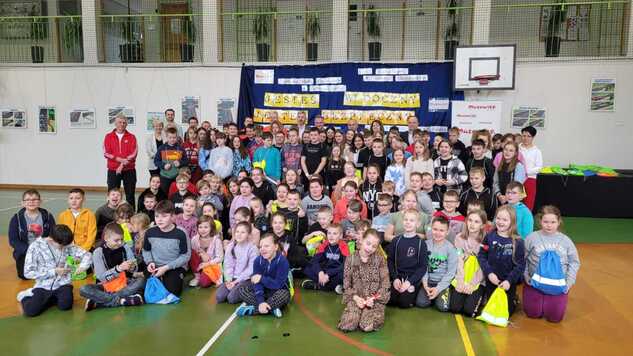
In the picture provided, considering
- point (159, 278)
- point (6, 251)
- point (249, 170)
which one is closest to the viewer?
point (159, 278)

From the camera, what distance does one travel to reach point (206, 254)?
5.36 m

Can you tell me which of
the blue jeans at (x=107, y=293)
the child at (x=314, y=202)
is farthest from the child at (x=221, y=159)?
the blue jeans at (x=107, y=293)

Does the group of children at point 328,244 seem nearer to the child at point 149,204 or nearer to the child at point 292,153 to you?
the child at point 149,204

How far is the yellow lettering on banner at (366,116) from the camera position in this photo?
10.5 m

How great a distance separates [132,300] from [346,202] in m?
2.74

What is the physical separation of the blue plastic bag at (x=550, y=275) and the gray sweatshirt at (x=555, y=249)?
0.07 m

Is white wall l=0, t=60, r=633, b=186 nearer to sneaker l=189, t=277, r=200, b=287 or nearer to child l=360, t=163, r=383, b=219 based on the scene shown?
child l=360, t=163, r=383, b=219

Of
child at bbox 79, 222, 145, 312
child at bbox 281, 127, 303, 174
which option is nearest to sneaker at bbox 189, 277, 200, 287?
child at bbox 79, 222, 145, 312

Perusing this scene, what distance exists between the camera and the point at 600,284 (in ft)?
17.4

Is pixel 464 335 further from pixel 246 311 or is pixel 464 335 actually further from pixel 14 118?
pixel 14 118

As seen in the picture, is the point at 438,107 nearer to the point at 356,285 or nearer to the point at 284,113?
the point at 284,113

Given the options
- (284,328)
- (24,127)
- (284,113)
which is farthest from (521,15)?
(24,127)

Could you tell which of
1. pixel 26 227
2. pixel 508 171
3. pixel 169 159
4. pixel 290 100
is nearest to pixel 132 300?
pixel 26 227

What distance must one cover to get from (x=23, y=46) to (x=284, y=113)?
25.9 feet
